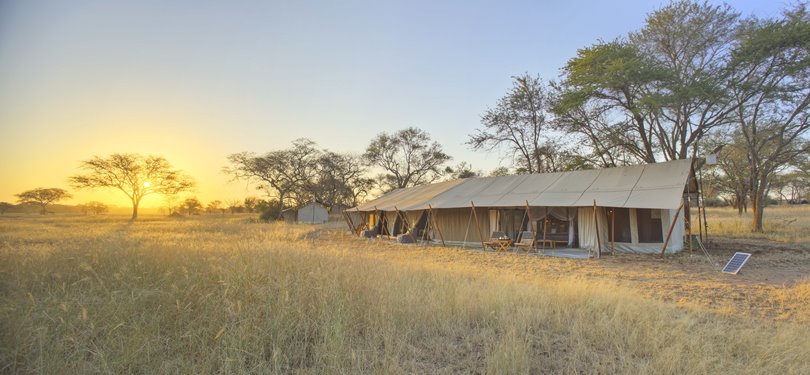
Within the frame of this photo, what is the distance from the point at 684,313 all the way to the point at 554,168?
52.9ft

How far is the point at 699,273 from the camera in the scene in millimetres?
7602

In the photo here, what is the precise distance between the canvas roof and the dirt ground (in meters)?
1.60

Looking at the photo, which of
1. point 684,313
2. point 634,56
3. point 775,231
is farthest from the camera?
point 775,231

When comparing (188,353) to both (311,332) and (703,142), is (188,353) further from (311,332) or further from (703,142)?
(703,142)

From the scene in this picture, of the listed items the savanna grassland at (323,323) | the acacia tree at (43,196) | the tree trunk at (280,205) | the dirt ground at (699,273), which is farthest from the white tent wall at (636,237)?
the acacia tree at (43,196)

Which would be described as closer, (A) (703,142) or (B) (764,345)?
(B) (764,345)

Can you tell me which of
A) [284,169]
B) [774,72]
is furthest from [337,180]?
[774,72]

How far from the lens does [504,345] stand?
261cm

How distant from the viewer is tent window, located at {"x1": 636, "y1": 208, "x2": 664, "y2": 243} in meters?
10.9

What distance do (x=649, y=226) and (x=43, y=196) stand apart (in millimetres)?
53590

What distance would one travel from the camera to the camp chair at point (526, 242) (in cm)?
1143

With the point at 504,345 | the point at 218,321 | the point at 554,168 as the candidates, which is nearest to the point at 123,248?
the point at 218,321

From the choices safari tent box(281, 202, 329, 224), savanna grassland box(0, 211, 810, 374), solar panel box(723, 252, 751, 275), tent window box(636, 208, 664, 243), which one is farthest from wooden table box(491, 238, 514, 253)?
safari tent box(281, 202, 329, 224)

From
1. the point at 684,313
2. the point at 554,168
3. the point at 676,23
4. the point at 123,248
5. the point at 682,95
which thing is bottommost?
the point at 684,313
